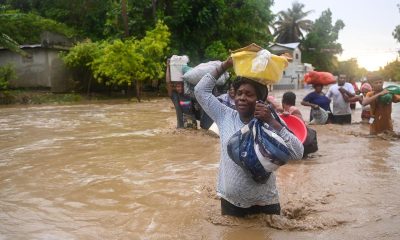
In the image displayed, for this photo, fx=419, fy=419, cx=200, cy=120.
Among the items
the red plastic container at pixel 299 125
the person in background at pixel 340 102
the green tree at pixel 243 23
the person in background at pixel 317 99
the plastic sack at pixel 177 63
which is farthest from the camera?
the green tree at pixel 243 23

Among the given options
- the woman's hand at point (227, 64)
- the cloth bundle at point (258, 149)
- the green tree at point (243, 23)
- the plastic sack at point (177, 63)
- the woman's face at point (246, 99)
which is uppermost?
the green tree at point (243, 23)

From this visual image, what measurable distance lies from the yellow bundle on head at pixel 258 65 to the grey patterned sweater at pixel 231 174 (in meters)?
0.36

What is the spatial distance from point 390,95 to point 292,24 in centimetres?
5575

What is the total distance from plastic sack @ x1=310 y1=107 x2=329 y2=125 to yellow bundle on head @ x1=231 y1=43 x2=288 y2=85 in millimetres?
Answer: 6590

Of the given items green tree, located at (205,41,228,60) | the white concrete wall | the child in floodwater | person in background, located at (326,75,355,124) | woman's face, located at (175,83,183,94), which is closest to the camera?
the child in floodwater

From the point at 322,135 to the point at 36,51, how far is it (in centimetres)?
1634

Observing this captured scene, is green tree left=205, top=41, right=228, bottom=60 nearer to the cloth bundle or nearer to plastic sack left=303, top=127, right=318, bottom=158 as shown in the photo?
plastic sack left=303, top=127, right=318, bottom=158

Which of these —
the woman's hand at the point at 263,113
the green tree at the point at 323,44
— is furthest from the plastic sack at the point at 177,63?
the green tree at the point at 323,44

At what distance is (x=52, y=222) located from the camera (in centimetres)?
371

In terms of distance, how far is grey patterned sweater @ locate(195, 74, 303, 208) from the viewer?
3.04 m

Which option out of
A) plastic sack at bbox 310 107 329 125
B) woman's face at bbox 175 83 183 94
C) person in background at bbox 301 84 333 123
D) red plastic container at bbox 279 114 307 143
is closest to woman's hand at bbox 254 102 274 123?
red plastic container at bbox 279 114 307 143

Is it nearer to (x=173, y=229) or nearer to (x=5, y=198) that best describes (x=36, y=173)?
(x=5, y=198)

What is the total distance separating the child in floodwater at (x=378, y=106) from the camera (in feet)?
23.4

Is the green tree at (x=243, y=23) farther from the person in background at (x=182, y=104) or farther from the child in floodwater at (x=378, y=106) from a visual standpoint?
the child in floodwater at (x=378, y=106)
